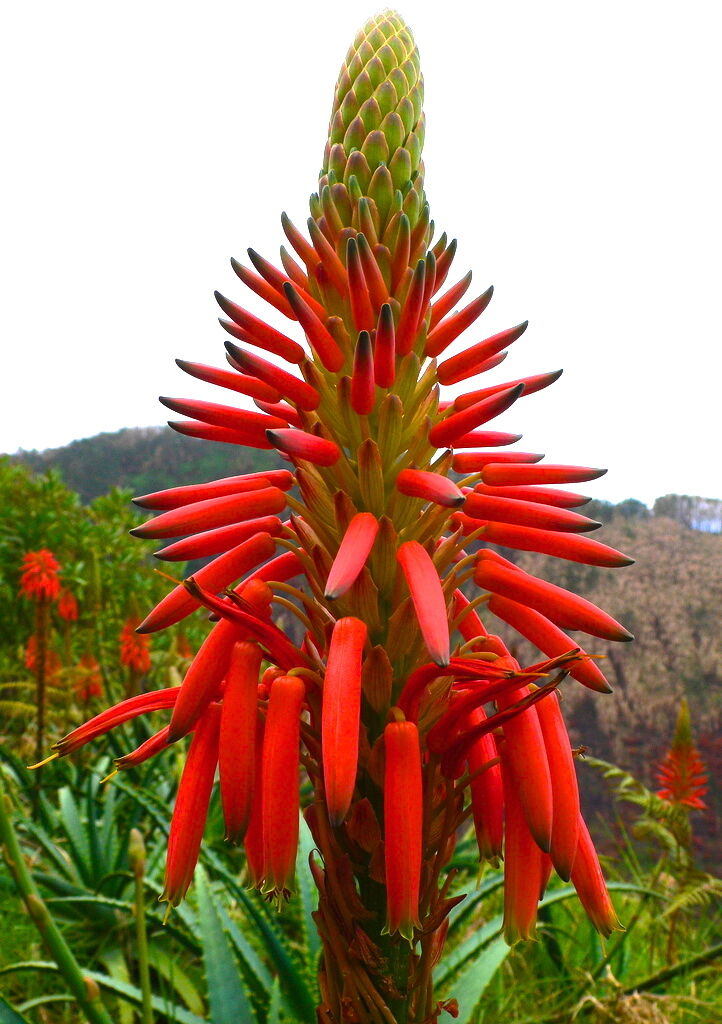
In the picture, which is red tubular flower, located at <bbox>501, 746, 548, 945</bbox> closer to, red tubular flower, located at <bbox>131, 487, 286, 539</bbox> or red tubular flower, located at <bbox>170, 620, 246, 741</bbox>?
red tubular flower, located at <bbox>170, 620, 246, 741</bbox>

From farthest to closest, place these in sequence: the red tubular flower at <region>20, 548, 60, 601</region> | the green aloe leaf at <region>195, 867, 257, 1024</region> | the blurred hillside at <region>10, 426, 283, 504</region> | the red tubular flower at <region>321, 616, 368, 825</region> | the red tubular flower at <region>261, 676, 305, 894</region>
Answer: the blurred hillside at <region>10, 426, 283, 504</region>, the red tubular flower at <region>20, 548, 60, 601</region>, the green aloe leaf at <region>195, 867, 257, 1024</region>, the red tubular flower at <region>261, 676, 305, 894</region>, the red tubular flower at <region>321, 616, 368, 825</region>

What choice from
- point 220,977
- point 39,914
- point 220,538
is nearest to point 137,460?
point 220,977

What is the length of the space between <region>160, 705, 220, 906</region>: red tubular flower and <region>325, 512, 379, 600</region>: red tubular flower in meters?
0.39

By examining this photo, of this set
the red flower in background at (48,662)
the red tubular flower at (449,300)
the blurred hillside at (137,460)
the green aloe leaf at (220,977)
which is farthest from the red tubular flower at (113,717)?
the blurred hillside at (137,460)

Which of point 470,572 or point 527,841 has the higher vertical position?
point 470,572

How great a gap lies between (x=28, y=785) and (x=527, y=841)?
13.4ft

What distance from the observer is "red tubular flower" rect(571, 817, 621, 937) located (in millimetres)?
1261

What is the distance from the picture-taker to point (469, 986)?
88.0 inches

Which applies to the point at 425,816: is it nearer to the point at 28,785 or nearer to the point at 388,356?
the point at 388,356

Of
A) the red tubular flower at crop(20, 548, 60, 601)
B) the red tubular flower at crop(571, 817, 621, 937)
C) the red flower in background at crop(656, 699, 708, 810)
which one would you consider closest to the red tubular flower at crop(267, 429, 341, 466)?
the red tubular flower at crop(571, 817, 621, 937)

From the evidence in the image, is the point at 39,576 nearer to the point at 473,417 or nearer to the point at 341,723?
the point at 473,417

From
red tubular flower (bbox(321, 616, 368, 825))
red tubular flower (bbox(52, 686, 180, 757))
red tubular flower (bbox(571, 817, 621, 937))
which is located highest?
red tubular flower (bbox(321, 616, 368, 825))

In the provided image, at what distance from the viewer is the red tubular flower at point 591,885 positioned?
49.6 inches

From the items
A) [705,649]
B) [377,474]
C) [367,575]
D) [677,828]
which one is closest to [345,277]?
[377,474]
